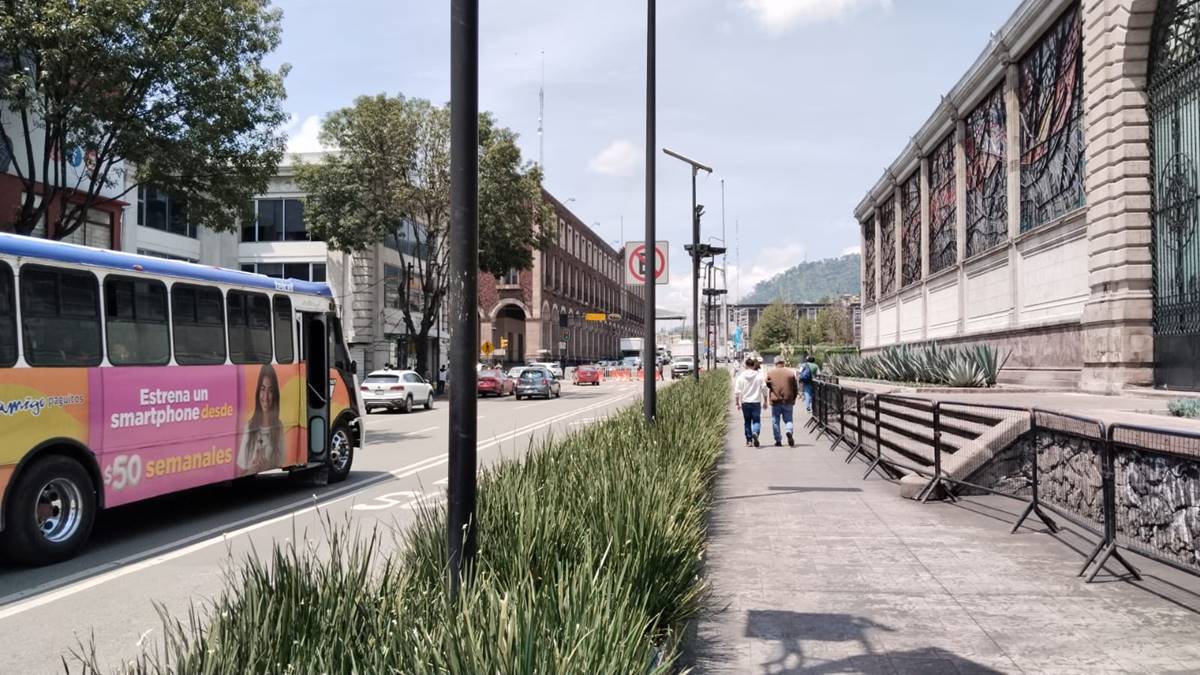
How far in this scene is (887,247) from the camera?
49406 millimetres

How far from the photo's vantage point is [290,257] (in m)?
45.5

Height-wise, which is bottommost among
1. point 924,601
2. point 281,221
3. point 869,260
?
point 924,601

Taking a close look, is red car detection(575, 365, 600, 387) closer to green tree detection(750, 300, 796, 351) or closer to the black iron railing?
green tree detection(750, 300, 796, 351)

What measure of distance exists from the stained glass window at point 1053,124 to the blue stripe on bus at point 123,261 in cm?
1987

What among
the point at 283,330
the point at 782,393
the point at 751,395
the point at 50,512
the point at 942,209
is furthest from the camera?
the point at 942,209

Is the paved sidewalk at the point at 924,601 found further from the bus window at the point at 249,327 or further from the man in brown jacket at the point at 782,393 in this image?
the man in brown jacket at the point at 782,393

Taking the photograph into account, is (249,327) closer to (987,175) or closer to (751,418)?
(751,418)

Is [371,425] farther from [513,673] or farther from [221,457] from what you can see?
[513,673]

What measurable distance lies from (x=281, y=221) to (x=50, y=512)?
40.0 meters

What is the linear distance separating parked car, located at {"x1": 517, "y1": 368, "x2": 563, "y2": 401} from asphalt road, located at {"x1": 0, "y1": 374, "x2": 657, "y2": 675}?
2538 cm

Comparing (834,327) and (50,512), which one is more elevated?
(834,327)

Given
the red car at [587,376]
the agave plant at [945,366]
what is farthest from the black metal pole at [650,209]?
the red car at [587,376]

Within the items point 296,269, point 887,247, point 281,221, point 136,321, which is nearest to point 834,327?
point 887,247

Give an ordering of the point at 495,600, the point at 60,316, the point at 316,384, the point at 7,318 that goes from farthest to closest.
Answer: the point at 316,384
the point at 60,316
the point at 7,318
the point at 495,600
